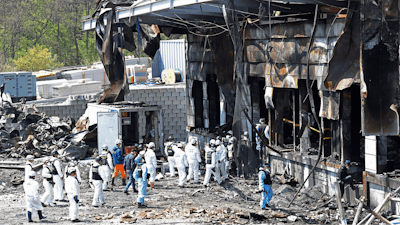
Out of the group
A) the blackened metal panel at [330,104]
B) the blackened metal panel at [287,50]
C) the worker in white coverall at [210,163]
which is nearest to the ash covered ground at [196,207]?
the worker in white coverall at [210,163]

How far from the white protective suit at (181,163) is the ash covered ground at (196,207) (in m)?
0.34

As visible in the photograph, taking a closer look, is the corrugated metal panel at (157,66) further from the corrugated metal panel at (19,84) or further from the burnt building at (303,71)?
the burnt building at (303,71)

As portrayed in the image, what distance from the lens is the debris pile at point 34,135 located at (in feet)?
72.2

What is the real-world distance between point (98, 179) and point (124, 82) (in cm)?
831

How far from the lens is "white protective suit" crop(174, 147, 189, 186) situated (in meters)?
17.6

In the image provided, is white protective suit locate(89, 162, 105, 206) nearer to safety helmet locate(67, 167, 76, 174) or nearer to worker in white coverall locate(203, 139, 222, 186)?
safety helmet locate(67, 167, 76, 174)

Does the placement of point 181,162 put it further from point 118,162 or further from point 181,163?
point 118,162

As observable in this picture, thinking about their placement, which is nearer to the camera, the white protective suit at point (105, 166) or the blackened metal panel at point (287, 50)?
the blackened metal panel at point (287, 50)

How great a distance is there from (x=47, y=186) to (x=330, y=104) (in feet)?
28.6

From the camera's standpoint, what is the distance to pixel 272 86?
17.6 metres

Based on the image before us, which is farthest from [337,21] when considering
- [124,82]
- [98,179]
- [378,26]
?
[124,82]

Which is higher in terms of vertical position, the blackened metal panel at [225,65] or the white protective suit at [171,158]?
the blackened metal panel at [225,65]

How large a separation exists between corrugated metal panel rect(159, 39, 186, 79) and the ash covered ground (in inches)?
760

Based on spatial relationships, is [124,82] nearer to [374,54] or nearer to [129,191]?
[129,191]
